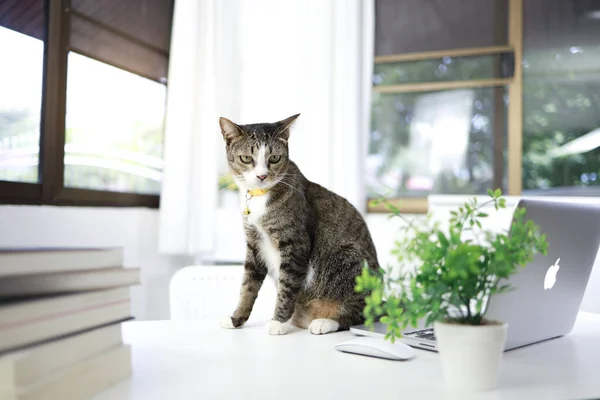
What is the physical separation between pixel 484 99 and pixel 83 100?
184 centimetres

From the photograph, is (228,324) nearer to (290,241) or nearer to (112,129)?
(290,241)

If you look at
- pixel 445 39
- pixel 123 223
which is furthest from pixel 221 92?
pixel 445 39

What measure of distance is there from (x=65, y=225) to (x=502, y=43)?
2.13 meters

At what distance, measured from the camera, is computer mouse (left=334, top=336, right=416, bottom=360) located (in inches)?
36.9

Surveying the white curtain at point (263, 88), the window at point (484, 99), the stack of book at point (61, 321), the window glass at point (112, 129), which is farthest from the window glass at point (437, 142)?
the stack of book at point (61, 321)

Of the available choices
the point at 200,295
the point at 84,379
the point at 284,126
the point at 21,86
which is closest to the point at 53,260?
the point at 84,379

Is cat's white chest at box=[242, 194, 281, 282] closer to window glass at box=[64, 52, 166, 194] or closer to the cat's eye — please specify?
the cat's eye

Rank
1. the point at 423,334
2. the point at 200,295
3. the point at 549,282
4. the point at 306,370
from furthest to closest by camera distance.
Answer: the point at 200,295 → the point at 423,334 → the point at 549,282 → the point at 306,370

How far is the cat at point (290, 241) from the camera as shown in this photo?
127 centimetres

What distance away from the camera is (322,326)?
3.92 ft

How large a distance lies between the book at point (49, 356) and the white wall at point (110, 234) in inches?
45.6

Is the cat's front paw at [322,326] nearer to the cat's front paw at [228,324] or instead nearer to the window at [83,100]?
the cat's front paw at [228,324]

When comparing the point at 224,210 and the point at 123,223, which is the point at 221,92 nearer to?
the point at 224,210

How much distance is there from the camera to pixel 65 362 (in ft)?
2.12
